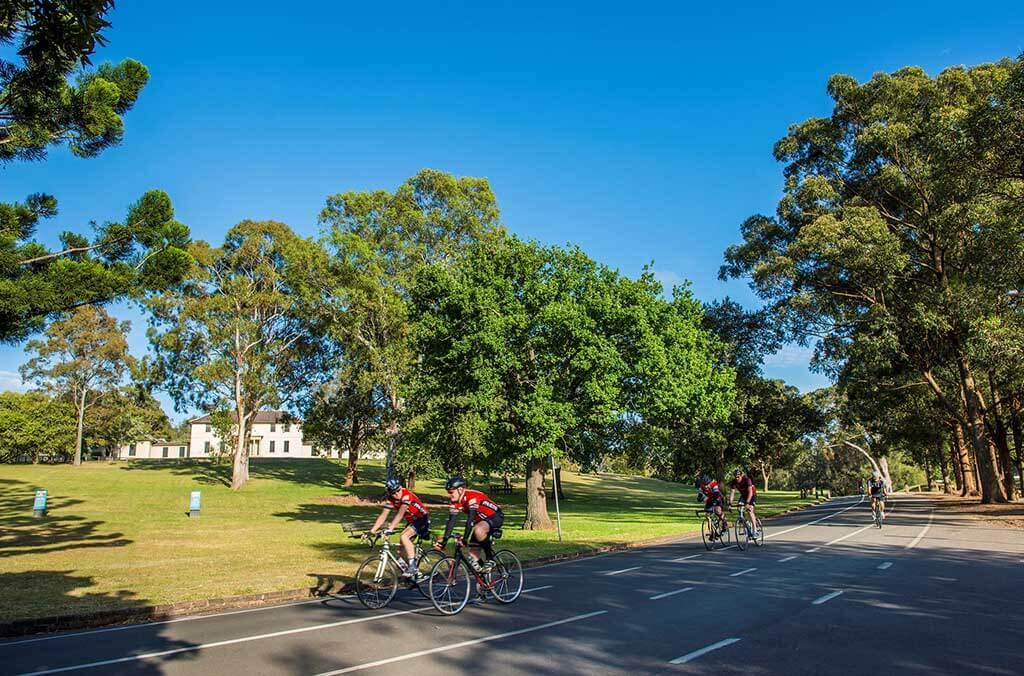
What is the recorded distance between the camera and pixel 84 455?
95.1 metres

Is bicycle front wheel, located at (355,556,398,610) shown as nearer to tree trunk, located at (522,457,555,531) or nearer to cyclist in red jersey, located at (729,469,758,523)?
cyclist in red jersey, located at (729,469,758,523)

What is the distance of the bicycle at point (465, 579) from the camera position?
1042cm

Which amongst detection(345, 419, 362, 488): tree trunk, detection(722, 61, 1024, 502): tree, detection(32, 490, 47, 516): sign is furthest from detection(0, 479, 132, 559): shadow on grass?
detection(722, 61, 1024, 502): tree

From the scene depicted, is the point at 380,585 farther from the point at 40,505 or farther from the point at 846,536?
the point at 40,505

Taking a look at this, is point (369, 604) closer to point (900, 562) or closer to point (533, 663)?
point (533, 663)

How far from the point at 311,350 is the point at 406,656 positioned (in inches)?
1851

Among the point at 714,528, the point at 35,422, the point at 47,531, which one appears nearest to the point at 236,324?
the point at 47,531

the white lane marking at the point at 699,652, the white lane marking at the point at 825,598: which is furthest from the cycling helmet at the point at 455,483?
the white lane marking at the point at 825,598

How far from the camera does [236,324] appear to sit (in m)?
47.9

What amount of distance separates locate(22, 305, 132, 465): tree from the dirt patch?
75.2m

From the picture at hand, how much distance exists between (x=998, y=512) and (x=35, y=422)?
87.8m

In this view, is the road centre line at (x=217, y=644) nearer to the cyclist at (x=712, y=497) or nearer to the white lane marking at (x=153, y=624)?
the white lane marking at (x=153, y=624)

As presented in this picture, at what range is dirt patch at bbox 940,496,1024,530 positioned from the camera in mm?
27487

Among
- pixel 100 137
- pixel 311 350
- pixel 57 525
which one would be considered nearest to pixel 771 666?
pixel 100 137
